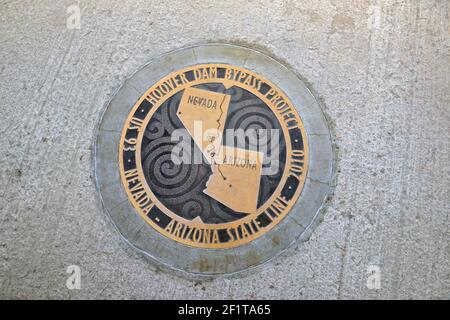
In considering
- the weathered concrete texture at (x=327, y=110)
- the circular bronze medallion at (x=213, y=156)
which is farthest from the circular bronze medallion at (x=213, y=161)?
the weathered concrete texture at (x=327, y=110)

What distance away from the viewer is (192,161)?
384 cm

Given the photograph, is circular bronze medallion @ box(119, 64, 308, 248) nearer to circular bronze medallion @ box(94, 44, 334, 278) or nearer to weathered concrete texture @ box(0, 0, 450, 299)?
circular bronze medallion @ box(94, 44, 334, 278)

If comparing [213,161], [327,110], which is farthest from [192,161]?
[327,110]

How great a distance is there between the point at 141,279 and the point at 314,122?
213 cm

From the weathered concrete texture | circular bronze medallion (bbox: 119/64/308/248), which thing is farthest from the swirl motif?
the weathered concrete texture

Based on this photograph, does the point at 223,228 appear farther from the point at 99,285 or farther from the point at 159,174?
the point at 99,285

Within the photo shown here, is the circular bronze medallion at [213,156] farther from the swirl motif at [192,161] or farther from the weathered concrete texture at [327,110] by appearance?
the weathered concrete texture at [327,110]

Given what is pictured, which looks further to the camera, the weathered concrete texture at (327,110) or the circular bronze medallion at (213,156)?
the circular bronze medallion at (213,156)

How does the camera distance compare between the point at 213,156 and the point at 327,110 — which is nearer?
the point at 213,156

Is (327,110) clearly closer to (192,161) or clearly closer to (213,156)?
(213,156)

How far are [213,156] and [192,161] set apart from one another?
20cm

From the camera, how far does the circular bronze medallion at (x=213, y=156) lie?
370 cm
